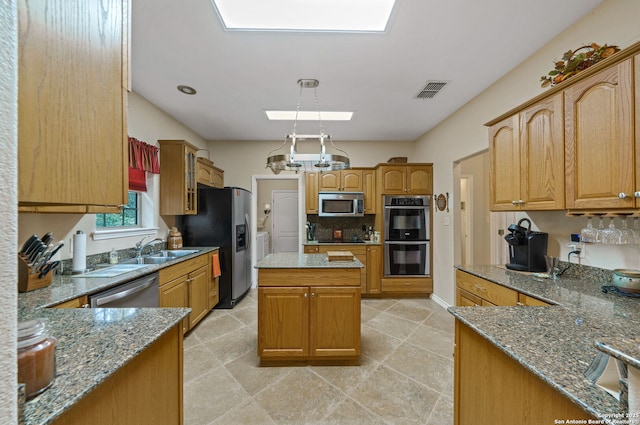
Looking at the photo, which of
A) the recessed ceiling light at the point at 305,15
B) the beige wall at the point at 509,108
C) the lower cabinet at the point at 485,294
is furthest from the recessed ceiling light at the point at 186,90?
the lower cabinet at the point at 485,294

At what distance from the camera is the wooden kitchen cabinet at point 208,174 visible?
364 cm

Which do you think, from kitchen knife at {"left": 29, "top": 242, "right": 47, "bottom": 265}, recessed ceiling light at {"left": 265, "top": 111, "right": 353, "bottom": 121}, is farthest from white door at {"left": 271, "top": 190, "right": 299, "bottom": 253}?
kitchen knife at {"left": 29, "top": 242, "right": 47, "bottom": 265}

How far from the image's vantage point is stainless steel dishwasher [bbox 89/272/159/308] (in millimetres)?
1751

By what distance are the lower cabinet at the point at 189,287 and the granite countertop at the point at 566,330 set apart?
2427 mm

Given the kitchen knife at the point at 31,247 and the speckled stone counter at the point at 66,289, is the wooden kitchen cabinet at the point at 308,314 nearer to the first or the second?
the speckled stone counter at the point at 66,289

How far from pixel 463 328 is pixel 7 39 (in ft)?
5.45

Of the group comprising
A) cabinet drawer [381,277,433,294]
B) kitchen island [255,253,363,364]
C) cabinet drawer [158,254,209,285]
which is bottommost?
cabinet drawer [381,277,433,294]

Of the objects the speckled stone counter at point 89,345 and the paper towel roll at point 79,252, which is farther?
the paper towel roll at point 79,252

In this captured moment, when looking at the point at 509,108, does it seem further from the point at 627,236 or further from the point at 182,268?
the point at 182,268

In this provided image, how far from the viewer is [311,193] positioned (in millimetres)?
4469

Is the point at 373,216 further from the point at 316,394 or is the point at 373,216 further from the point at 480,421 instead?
the point at 480,421

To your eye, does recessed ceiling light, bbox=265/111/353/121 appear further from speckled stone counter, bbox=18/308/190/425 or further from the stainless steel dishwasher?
speckled stone counter, bbox=18/308/190/425

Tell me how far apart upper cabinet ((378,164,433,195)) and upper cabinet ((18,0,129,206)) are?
3.81 m

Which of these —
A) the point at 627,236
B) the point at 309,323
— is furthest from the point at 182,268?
the point at 627,236
